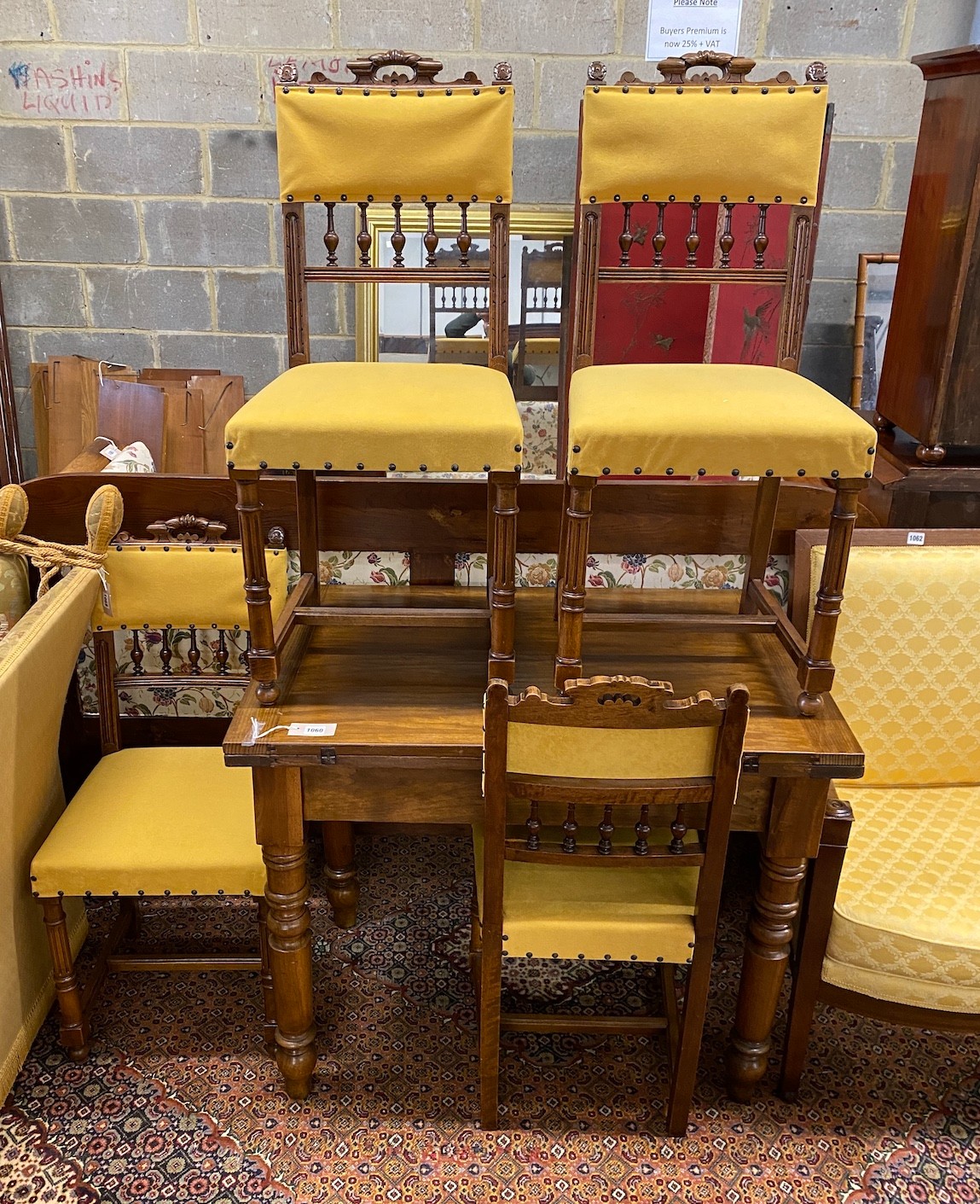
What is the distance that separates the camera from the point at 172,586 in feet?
6.18

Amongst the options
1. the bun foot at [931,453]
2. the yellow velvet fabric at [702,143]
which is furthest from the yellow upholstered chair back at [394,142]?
the bun foot at [931,453]

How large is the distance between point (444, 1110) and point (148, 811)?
737 millimetres

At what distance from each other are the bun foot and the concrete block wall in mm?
707

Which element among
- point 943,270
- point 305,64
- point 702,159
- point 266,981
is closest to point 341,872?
point 266,981

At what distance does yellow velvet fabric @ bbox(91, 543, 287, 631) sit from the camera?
1.87m

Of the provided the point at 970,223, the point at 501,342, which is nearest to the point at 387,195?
the point at 501,342

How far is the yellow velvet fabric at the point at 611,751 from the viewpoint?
52.6 inches

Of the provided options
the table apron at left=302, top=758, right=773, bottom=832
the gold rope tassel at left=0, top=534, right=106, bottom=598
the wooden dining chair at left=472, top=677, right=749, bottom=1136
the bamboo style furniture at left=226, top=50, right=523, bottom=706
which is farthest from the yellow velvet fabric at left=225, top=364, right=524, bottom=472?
the gold rope tassel at left=0, top=534, right=106, bottom=598

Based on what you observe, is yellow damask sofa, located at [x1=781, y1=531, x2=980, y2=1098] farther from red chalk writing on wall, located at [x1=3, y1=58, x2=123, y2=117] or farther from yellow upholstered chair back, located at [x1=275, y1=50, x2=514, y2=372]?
red chalk writing on wall, located at [x1=3, y1=58, x2=123, y2=117]

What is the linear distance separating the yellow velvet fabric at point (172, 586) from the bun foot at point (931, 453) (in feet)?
4.54

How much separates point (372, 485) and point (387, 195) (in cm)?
53

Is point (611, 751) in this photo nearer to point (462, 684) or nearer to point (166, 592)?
point (462, 684)

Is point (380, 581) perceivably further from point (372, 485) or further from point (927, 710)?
point (927, 710)

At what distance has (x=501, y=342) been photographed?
1.74 m
